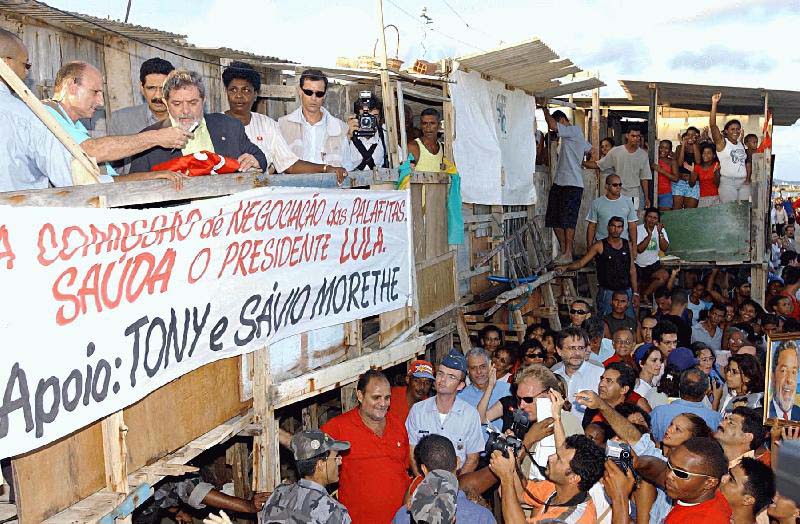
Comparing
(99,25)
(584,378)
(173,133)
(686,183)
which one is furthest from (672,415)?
(686,183)

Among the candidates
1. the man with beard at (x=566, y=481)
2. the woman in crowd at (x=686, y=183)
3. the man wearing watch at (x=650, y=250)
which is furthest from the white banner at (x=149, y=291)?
the woman in crowd at (x=686, y=183)

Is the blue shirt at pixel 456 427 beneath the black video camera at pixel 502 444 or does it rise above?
beneath

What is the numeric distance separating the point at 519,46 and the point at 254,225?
6557 mm

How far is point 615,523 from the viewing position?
4.91 meters

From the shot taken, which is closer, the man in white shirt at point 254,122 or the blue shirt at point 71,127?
the blue shirt at point 71,127

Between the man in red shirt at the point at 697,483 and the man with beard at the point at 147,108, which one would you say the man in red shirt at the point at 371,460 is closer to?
the man in red shirt at the point at 697,483

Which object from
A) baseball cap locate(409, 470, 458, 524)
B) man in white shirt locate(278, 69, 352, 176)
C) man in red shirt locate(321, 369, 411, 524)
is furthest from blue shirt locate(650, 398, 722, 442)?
man in white shirt locate(278, 69, 352, 176)

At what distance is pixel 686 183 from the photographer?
50.2 ft

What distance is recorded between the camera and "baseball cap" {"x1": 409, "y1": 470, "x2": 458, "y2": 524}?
13.9 ft

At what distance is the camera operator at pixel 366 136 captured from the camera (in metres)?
7.91

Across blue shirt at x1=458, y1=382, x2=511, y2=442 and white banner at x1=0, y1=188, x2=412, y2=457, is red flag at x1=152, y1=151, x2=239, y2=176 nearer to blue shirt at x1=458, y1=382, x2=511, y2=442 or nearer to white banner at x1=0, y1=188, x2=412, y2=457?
white banner at x1=0, y1=188, x2=412, y2=457

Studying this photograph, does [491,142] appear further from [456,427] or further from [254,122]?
[456,427]

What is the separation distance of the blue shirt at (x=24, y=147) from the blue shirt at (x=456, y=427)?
324 cm

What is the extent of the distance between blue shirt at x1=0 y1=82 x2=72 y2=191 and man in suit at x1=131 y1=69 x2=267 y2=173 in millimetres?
1180
